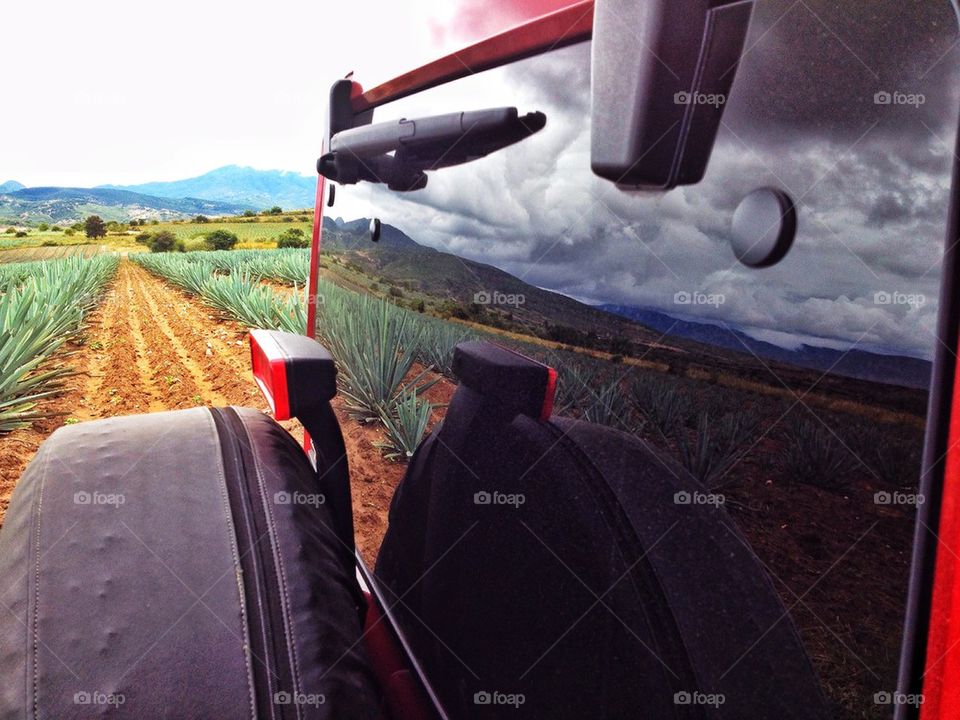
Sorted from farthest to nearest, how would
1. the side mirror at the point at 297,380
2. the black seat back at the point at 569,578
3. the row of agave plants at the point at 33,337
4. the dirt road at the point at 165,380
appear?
1. the row of agave plants at the point at 33,337
2. the dirt road at the point at 165,380
3. the side mirror at the point at 297,380
4. the black seat back at the point at 569,578

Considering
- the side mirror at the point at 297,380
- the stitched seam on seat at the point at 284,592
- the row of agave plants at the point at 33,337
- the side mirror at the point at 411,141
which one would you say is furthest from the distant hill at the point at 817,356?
the row of agave plants at the point at 33,337

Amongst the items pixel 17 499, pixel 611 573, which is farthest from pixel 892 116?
pixel 17 499

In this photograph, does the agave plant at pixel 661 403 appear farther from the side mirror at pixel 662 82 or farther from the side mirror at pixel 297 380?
the side mirror at pixel 297 380

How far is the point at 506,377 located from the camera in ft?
2.85

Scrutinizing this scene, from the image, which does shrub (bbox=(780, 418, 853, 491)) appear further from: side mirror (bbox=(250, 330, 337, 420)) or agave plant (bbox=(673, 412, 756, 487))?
side mirror (bbox=(250, 330, 337, 420))

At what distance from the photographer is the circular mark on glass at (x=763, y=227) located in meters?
0.53

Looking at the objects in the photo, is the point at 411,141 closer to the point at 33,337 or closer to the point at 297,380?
the point at 297,380

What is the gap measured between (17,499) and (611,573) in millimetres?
963

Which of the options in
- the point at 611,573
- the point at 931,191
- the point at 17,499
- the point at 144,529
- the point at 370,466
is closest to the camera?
the point at 931,191

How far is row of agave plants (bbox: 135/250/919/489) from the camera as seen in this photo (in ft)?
1.70

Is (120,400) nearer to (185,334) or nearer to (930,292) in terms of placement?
(185,334)

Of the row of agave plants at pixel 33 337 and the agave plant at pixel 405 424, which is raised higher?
the agave plant at pixel 405 424

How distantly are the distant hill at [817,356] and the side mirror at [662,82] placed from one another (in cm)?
14

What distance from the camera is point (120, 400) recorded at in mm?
6777
